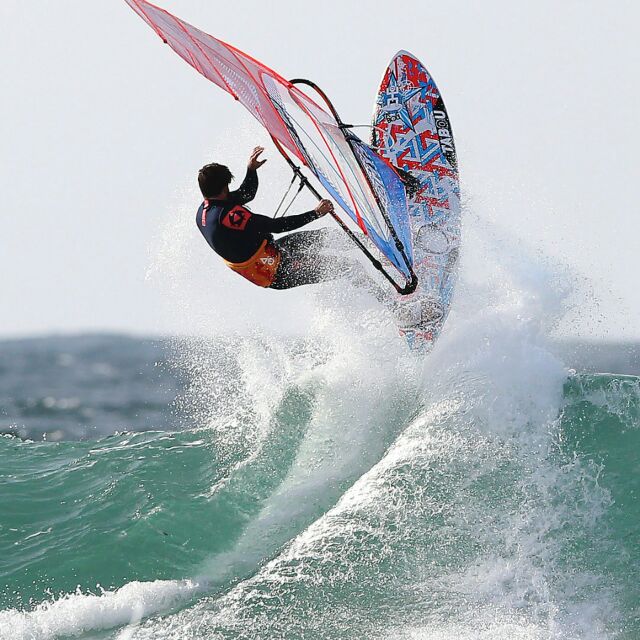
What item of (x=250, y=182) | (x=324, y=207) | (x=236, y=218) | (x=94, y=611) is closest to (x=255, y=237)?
(x=236, y=218)

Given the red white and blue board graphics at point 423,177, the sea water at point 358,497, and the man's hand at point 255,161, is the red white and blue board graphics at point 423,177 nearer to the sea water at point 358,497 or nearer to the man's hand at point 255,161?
the sea water at point 358,497

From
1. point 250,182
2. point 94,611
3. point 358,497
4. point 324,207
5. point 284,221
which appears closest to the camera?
point 94,611

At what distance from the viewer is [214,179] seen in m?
7.98

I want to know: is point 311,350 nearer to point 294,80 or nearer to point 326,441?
point 326,441

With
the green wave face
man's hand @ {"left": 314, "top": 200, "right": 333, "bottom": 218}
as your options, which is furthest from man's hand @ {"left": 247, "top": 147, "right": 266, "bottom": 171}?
the green wave face

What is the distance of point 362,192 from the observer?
812cm

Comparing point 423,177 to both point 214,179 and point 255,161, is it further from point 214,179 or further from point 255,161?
point 214,179

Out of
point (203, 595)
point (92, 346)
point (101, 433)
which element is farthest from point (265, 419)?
point (92, 346)

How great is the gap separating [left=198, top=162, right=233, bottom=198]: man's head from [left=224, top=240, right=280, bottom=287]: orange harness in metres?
0.62

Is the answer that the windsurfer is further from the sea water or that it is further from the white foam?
the white foam

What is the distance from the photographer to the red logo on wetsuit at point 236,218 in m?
8.05

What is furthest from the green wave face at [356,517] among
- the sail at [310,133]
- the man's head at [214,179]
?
the man's head at [214,179]

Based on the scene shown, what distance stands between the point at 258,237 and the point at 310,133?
36.6 inches

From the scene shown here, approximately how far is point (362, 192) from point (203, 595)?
330 cm
